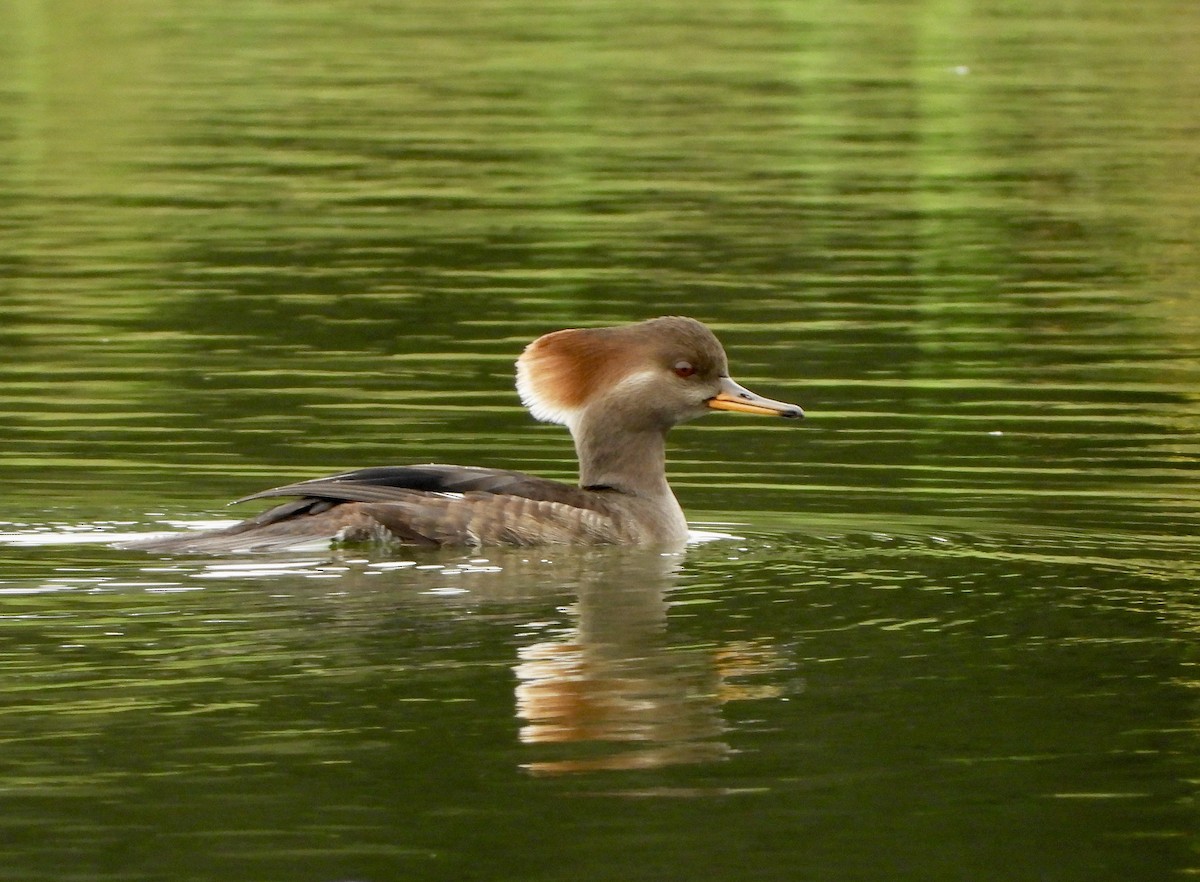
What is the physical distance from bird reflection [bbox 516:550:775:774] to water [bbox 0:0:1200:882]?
3 cm

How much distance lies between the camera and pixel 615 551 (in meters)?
10.5

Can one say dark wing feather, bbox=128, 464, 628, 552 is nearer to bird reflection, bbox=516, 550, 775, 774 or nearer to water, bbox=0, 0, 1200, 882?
water, bbox=0, 0, 1200, 882

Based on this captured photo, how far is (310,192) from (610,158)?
12.7 feet

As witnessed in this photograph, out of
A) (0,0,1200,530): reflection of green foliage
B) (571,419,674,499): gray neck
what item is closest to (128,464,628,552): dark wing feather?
(571,419,674,499): gray neck

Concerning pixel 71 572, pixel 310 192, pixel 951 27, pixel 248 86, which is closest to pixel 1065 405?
pixel 71 572

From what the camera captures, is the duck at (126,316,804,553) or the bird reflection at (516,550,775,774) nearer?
the bird reflection at (516,550,775,774)

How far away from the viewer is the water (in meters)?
6.82

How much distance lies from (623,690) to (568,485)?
275cm

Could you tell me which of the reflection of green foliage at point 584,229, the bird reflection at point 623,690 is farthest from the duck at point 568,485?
the bird reflection at point 623,690

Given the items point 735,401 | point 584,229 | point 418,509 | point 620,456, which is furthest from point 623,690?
point 584,229

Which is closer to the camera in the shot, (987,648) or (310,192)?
(987,648)

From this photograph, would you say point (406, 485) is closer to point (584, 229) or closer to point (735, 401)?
point (735, 401)

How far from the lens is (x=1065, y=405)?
13.9 m

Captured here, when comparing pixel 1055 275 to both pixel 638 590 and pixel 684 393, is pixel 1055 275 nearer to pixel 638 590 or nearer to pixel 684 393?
pixel 684 393
